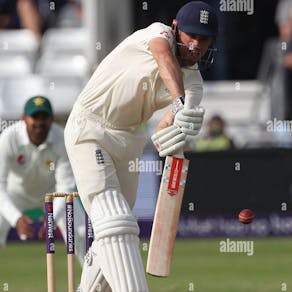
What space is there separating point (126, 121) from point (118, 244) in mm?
608

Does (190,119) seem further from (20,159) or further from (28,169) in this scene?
(28,169)

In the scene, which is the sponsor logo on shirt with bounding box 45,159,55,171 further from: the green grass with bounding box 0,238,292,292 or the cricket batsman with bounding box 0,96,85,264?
the green grass with bounding box 0,238,292,292

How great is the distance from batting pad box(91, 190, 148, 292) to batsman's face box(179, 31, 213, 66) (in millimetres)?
738

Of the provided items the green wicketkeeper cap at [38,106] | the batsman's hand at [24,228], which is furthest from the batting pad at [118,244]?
the green wicketkeeper cap at [38,106]

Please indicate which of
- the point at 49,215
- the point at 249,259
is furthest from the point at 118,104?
the point at 249,259

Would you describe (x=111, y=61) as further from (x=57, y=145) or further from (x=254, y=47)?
(x=254, y=47)

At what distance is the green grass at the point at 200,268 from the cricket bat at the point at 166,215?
2.40 m

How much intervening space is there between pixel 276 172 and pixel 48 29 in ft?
16.5

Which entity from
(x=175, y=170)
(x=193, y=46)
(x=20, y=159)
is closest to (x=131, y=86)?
(x=193, y=46)

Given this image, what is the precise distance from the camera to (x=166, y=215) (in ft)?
18.8

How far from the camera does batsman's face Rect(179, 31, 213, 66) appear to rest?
570 cm

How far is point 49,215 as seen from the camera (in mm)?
6242

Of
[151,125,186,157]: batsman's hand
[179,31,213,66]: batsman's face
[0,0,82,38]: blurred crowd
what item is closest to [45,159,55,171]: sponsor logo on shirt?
[179,31,213,66]: batsman's face

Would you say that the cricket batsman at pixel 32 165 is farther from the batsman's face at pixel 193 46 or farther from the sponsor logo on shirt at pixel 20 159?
the batsman's face at pixel 193 46
